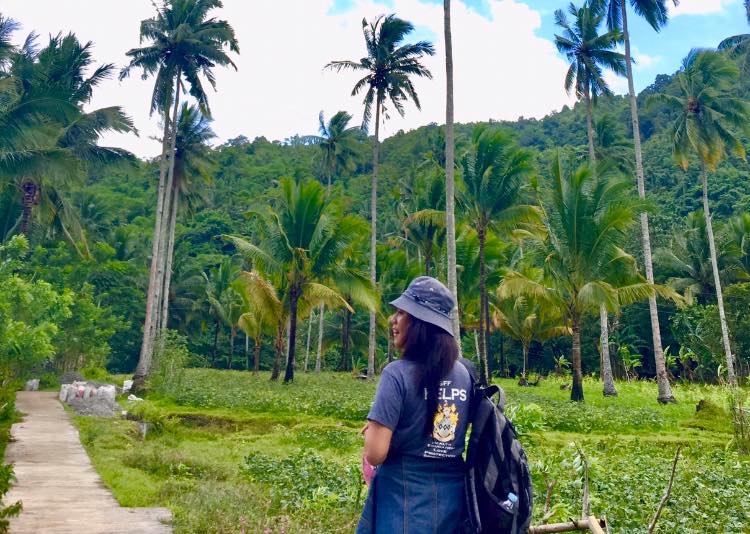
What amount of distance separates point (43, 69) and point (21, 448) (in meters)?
15.5

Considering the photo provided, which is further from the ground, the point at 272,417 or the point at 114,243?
the point at 114,243

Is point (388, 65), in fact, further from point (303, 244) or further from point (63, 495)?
point (63, 495)

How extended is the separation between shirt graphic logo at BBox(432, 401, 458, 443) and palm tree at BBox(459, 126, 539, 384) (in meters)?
17.1

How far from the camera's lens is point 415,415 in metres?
2.16

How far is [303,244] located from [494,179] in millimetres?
6423

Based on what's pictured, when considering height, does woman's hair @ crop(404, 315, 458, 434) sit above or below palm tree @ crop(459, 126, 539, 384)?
below

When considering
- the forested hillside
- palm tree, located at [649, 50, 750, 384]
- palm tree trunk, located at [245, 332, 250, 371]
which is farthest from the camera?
palm tree trunk, located at [245, 332, 250, 371]

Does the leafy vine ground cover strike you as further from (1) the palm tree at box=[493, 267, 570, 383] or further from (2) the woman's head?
(1) the palm tree at box=[493, 267, 570, 383]

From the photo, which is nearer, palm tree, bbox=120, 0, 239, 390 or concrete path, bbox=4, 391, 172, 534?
concrete path, bbox=4, 391, 172, 534

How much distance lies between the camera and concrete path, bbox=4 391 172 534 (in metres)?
4.91

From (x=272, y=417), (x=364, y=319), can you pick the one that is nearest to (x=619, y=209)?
(x=272, y=417)

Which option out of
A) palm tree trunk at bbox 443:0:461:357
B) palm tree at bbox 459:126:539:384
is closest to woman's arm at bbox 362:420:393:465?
palm tree trunk at bbox 443:0:461:357

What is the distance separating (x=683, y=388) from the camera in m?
20.7

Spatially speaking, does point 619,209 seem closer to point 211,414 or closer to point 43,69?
point 211,414
